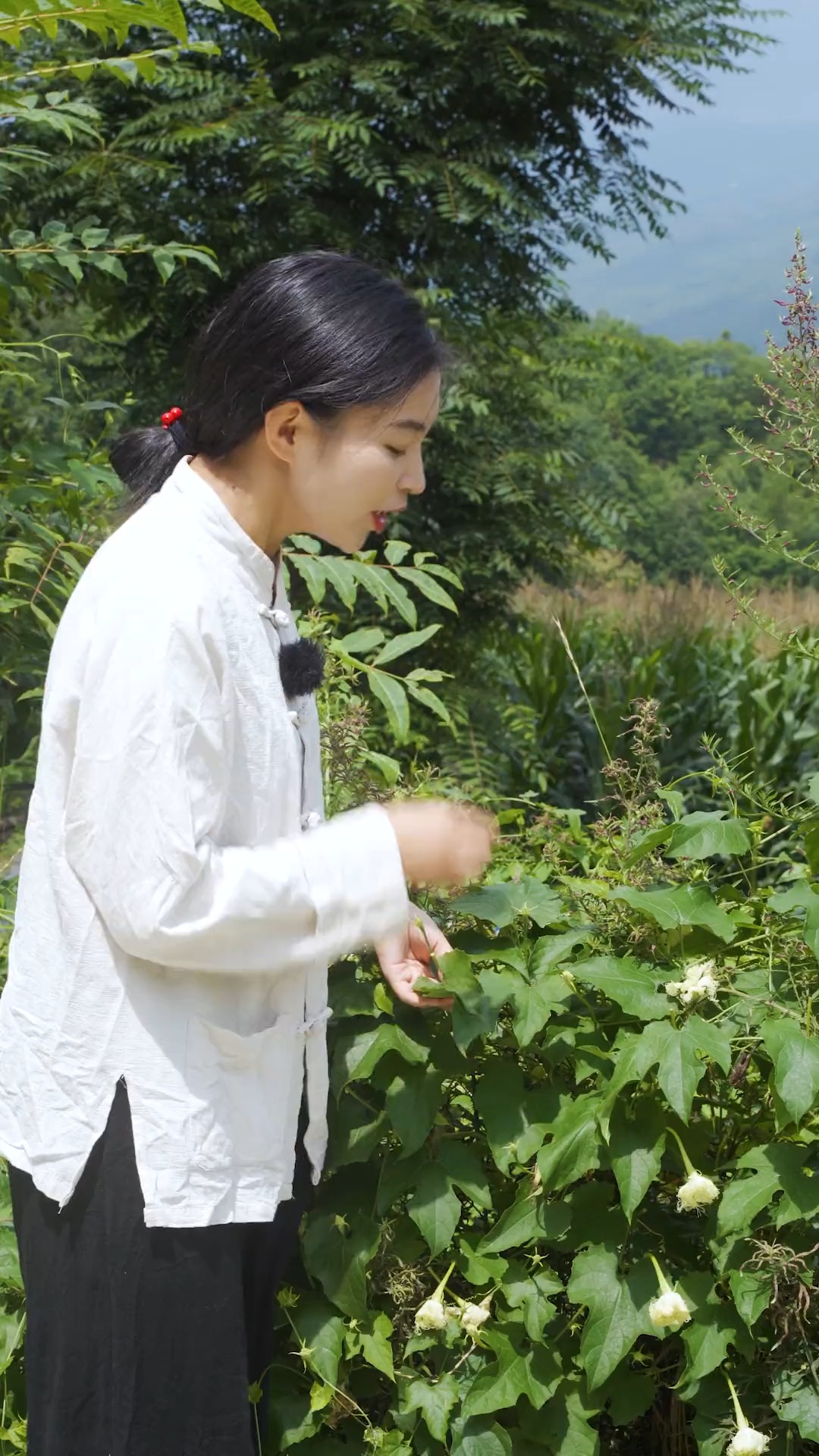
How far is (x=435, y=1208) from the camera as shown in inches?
58.4

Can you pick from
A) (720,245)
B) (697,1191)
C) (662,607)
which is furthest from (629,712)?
(720,245)

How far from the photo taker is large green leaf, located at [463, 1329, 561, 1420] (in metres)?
1.48

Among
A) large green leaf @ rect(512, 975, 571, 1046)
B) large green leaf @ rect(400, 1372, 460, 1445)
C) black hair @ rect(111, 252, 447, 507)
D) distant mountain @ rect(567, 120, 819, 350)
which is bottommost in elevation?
distant mountain @ rect(567, 120, 819, 350)

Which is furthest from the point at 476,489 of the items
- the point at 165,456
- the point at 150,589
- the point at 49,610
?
the point at 150,589

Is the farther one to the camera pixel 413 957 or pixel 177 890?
pixel 413 957

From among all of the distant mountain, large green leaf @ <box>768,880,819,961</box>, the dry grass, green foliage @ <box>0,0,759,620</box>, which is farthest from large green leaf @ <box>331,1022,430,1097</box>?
the distant mountain

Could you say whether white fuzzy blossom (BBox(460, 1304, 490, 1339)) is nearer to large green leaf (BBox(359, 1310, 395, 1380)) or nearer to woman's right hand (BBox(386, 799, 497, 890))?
large green leaf (BBox(359, 1310, 395, 1380))

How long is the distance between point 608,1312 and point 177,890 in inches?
27.4

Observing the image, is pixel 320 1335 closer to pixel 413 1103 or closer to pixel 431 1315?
pixel 431 1315

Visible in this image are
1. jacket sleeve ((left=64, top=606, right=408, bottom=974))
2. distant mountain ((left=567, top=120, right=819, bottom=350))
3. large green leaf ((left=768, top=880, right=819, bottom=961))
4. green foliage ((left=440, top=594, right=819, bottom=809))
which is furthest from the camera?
distant mountain ((left=567, top=120, right=819, bottom=350))

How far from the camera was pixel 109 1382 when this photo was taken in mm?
1302

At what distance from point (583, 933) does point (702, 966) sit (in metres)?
0.16

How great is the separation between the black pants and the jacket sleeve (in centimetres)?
21

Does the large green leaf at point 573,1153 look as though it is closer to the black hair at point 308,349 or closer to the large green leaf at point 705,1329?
the large green leaf at point 705,1329
